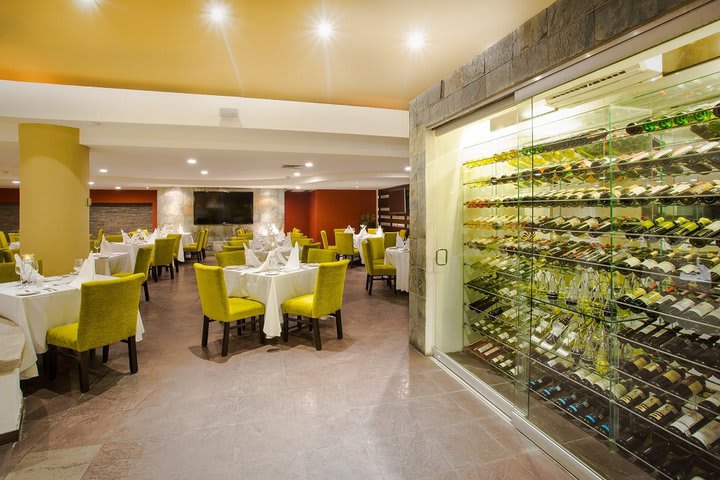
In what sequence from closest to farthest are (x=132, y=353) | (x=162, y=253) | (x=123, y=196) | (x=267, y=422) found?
(x=267, y=422) < (x=132, y=353) < (x=162, y=253) < (x=123, y=196)

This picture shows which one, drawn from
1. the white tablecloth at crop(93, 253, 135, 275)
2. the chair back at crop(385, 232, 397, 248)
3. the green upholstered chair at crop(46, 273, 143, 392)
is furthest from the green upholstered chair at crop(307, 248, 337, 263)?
the chair back at crop(385, 232, 397, 248)

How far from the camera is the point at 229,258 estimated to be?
5664 millimetres

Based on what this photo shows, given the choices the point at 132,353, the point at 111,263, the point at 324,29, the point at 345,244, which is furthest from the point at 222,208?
the point at 324,29

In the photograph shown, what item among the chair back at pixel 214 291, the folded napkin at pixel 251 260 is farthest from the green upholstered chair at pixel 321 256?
the chair back at pixel 214 291

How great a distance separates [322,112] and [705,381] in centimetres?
521

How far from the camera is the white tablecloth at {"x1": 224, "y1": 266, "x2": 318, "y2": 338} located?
14.1 ft

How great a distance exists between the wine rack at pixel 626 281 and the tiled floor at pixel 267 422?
0.49 m

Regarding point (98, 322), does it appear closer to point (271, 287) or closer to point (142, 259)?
point (271, 287)

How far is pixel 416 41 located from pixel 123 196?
1609 cm

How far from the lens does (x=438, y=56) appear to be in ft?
12.8

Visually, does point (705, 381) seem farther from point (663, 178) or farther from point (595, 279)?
point (663, 178)

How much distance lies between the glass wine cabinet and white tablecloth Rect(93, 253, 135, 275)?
5.81 meters

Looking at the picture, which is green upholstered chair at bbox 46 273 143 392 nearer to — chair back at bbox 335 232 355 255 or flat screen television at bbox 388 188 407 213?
chair back at bbox 335 232 355 255

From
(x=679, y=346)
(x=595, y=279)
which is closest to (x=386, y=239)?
(x=595, y=279)
